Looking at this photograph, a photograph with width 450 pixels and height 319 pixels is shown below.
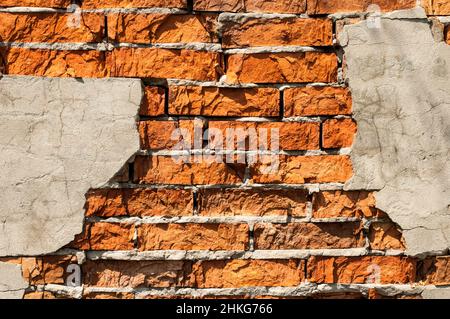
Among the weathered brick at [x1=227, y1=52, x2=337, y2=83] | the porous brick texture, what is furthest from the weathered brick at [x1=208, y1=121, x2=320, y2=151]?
the weathered brick at [x1=227, y1=52, x2=337, y2=83]

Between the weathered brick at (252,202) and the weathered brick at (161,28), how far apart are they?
18.2 inches

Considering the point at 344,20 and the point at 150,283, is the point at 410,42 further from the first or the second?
the point at 150,283

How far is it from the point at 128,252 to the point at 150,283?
0.39 ft

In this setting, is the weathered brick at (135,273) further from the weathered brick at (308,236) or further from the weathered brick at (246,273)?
the weathered brick at (308,236)

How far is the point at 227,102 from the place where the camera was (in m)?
1.49

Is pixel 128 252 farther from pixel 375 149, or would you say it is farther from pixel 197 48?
pixel 375 149

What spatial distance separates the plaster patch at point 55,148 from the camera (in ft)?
4.75

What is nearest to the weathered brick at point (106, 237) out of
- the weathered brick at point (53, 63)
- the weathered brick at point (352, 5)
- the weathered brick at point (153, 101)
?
the weathered brick at point (153, 101)

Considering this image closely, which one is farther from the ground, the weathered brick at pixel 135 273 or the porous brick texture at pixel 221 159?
the porous brick texture at pixel 221 159

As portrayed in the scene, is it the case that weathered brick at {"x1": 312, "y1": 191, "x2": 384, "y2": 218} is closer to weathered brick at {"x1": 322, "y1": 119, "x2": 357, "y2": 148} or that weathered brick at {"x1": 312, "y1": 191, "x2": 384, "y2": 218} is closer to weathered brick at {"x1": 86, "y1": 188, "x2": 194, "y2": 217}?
weathered brick at {"x1": 322, "y1": 119, "x2": 357, "y2": 148}

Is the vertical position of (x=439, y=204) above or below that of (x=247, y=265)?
above

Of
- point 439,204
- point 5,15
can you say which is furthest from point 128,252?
point 439,204

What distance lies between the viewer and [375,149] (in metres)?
1.49

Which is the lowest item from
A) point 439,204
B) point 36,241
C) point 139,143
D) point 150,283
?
point 150,283
